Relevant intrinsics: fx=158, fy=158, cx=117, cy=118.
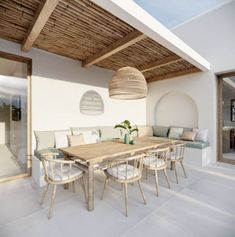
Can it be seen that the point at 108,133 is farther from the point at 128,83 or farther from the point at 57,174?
the point at 57,174

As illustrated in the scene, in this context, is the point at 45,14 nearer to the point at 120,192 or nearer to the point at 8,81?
the point at 8,81

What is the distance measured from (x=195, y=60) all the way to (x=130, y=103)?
2.52 m

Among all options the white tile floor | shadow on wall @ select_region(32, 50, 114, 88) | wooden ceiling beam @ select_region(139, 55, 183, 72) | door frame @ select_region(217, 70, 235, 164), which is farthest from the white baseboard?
door frame @ select_region(217, 70, 235, 164)

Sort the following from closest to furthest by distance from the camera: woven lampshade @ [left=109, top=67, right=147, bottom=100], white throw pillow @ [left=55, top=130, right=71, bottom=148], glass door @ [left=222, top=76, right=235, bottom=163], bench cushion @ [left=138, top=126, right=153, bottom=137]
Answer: woven lampshade @ [left=109, top=67, right=147, bottom=100] → white throw pillow @ [left=55, top=130, right=71, bottom=148] → glass door @ [left=222, top=76, right=235, bottom=163] → bench cushion @ [left=138, top=126, right=153, bottom=137]

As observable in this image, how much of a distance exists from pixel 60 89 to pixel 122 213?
9.90 ft

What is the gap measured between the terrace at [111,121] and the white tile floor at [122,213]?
0.05ft

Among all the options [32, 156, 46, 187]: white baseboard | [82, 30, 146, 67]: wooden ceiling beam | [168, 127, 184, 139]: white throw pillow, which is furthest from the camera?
[168, 127, 184, 139]: white throw pillow

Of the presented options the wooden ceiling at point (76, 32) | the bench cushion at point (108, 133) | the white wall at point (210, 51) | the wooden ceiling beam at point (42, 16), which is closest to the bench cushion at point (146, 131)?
the bench cushion at point (108, 133)

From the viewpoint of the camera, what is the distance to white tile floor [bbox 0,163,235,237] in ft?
5.55

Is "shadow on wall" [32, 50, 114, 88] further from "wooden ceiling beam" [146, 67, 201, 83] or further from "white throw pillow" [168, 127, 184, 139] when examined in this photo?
"white throw pillow" [168, 127, 184, 139]

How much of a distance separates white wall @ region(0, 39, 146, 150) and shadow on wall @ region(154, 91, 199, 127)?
1.97 metres

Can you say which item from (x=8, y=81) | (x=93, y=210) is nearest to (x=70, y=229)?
(x=93, y=210)

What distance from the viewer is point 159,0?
3889 millimetres

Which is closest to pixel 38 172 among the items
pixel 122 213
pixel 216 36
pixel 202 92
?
pixel 122 213
